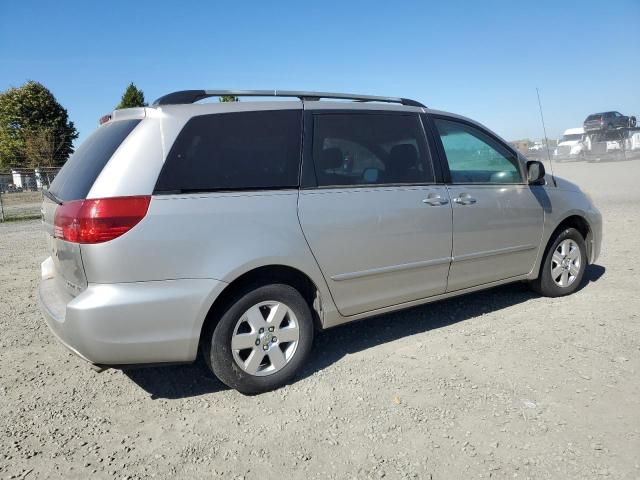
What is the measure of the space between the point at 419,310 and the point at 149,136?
9.52 ft

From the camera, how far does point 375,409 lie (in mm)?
2760

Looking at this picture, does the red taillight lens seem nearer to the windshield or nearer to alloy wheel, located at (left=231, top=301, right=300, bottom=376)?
alloy wheel, located at (left=231, top=301, right=300, bottom=376)

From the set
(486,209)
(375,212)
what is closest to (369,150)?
(375,212)

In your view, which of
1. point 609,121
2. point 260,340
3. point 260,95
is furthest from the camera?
point 609,121

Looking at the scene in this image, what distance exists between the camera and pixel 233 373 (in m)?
2.87

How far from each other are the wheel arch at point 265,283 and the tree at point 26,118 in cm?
3694

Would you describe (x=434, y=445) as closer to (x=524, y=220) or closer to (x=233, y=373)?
(x=233, y=373)

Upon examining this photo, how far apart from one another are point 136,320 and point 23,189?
18901 mm

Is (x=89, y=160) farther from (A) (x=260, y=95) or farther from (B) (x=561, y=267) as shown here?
(B) (x=561, y=267)

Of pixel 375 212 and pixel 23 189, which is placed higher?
pixel 23 189

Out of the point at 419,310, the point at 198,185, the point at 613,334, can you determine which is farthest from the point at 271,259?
the point at 613,334

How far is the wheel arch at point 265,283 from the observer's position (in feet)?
9.29

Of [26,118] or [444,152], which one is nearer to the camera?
[444,152]

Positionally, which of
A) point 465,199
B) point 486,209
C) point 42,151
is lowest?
point 486,209
